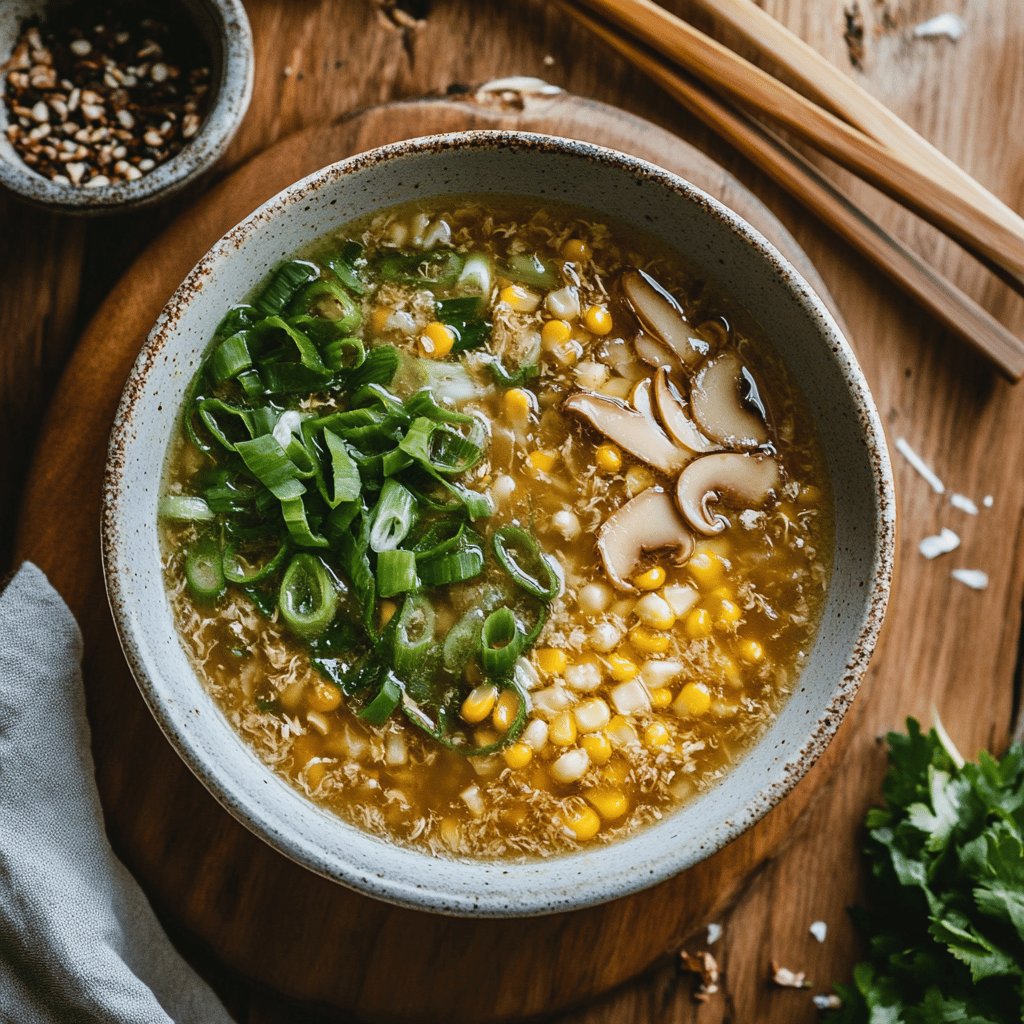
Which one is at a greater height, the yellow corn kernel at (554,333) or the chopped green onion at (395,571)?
the yellow corn kernel at (554,333)

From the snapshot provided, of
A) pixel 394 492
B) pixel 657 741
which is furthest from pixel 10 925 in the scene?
pixel 657 741

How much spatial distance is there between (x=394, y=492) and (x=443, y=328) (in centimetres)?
48

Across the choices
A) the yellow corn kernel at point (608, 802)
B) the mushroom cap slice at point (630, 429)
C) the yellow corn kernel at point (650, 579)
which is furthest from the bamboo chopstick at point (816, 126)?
the yellow corn kernel at point (608, 802)

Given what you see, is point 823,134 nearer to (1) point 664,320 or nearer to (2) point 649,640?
(1) point 664,320

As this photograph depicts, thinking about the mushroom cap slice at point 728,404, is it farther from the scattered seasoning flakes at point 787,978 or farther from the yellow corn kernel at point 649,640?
the scattered seasoning flakes at point 787,978

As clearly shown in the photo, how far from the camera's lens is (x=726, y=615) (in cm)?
302

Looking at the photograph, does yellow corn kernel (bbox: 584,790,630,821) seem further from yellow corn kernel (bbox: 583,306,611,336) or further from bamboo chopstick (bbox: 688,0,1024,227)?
bamboo chopstick (bbox: 688,0,1024,227)

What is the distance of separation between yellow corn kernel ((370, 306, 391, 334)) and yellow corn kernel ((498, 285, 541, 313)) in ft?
1.07

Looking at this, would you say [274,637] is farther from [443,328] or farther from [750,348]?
[750,348]

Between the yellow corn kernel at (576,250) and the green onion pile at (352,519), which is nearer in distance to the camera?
the green onion pile at (352,519)

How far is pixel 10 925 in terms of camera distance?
288 centimetres

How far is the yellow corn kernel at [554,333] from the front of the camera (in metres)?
3.05

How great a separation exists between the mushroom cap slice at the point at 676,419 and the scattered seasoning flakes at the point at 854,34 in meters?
1.28

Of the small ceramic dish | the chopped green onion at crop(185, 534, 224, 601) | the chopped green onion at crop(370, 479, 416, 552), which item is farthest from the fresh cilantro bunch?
the small ceramic dish
